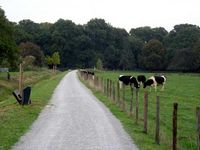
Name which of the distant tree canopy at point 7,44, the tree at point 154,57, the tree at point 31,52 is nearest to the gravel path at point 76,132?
the distant tree canopy at point 7,44

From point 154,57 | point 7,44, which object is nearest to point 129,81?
point 7,44

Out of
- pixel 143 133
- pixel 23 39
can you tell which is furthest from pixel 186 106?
pixel 23 39

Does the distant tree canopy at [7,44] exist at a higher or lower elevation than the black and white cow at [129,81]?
higher

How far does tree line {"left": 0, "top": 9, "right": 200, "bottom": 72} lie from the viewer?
473ft

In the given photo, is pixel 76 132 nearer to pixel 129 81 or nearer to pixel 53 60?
pixel 129 81

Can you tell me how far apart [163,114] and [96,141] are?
9967 millimetres

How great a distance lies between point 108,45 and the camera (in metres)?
168

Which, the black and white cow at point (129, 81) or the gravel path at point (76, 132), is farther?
the black and white cow at point (129, 81)

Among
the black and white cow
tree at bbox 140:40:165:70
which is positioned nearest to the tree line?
tree at bbox 140:40:165:70

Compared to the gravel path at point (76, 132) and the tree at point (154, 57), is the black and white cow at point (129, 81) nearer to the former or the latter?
the gravel path at point (76, 132)

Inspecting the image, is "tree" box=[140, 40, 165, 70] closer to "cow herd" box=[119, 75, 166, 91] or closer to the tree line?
the tree line

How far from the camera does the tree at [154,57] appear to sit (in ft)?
470

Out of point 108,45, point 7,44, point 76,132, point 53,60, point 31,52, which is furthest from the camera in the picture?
point 108,45

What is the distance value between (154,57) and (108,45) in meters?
28.9
